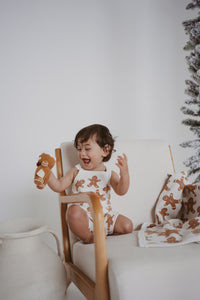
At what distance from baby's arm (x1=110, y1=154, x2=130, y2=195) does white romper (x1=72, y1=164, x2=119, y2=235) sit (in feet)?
0.09

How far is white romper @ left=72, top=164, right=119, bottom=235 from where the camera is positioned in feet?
5.21

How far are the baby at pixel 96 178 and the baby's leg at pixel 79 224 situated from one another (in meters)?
0.01

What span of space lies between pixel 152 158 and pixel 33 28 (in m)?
1.35

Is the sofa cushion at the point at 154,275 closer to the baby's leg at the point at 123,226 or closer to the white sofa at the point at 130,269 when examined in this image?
the white sofa at the point at 130,269

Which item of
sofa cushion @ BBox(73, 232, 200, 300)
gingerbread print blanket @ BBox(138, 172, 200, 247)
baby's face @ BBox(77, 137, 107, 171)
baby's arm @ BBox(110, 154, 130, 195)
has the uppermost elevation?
baby's face @ BBox(77, 137, 107, 171)

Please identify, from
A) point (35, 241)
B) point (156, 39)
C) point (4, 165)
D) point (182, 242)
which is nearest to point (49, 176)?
point (35, 241)

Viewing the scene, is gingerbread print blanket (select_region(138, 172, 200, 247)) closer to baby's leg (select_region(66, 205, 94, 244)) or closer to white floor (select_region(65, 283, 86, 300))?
baby's leg (select_region(66, 205, 94, 244))

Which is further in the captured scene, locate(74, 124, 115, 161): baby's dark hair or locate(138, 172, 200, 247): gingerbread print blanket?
locate(74, 124, 115, 161): baby's dark hair

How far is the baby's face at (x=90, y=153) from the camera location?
1628 millimetres

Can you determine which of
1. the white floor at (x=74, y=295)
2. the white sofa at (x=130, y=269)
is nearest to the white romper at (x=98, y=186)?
the white sofa at (x=130, y=269)

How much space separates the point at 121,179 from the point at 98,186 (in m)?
0.14

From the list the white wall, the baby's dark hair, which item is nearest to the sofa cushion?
the baby's dark hair

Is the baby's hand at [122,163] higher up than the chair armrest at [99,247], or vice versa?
the baby's hand at [122,163]

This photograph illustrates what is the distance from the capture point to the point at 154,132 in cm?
282
